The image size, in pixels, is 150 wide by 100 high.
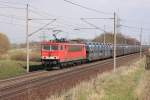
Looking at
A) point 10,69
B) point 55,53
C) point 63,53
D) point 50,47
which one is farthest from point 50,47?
point 10,69

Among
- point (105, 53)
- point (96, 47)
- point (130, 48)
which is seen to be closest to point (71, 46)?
point (96, 47)

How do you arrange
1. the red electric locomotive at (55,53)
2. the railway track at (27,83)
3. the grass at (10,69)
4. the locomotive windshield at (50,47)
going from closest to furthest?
the railway track at (27,83) < the grass at (10,69) < the red electric locomotive at (55,53) < the locomotive windshield at (50,47)

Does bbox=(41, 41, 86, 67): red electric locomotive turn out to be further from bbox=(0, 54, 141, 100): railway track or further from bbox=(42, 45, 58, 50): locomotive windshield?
bbox=(0, 54, 141, 100): railway track

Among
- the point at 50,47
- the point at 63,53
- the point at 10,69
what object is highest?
the point at 50,47

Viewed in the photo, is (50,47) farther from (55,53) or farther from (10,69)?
(10,69)

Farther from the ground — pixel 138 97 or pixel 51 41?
pixel 51 41

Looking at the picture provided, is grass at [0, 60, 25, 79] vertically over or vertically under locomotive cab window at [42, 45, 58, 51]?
under

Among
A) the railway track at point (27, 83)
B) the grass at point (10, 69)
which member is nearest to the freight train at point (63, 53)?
the grass at point (10, 69)

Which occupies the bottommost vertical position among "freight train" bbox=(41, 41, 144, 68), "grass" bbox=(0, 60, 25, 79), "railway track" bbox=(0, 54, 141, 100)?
"railway track" bbox=(0, 54, 141, 100)

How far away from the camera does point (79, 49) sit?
164 feet

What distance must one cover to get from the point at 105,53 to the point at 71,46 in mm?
23382

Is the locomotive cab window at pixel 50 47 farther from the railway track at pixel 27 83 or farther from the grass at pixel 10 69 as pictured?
the railway track at pixel 27 83

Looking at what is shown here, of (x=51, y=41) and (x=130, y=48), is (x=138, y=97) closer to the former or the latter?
(x=51, y=41)

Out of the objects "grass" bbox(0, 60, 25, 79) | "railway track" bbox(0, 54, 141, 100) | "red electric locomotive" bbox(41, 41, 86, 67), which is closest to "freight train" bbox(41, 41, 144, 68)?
"red electric locomotive" bbox(41, 41, 86, 67)
